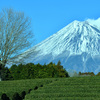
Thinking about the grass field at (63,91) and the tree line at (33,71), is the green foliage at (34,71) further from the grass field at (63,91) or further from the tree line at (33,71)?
the grass field at (63,91)

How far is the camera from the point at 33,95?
15359 mm

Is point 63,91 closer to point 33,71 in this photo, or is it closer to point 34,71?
point 34,71

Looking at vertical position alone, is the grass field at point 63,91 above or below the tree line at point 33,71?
below

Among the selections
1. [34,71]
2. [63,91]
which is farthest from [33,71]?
[63,91]

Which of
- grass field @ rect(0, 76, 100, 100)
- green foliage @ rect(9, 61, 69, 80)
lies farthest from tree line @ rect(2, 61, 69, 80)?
grass field @ rect(0, 76, 100, 100)

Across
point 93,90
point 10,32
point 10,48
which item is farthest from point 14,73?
point 93,90

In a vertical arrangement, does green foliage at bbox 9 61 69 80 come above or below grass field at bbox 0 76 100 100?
above

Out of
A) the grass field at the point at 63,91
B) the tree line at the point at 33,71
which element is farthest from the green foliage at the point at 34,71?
the grass field at the point at 63,91

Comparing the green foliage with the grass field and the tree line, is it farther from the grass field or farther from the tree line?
the grass field

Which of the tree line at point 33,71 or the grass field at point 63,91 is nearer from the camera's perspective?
the grass field at point 63,91

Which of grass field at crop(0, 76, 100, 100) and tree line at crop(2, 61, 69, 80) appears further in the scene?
tree line at crop(2, 61, 69, 80)

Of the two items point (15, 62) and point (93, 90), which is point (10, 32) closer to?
point (15, 62)

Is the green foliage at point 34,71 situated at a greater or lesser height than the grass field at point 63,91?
greater

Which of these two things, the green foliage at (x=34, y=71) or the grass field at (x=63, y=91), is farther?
the green foliage at (x=34, y=71)
